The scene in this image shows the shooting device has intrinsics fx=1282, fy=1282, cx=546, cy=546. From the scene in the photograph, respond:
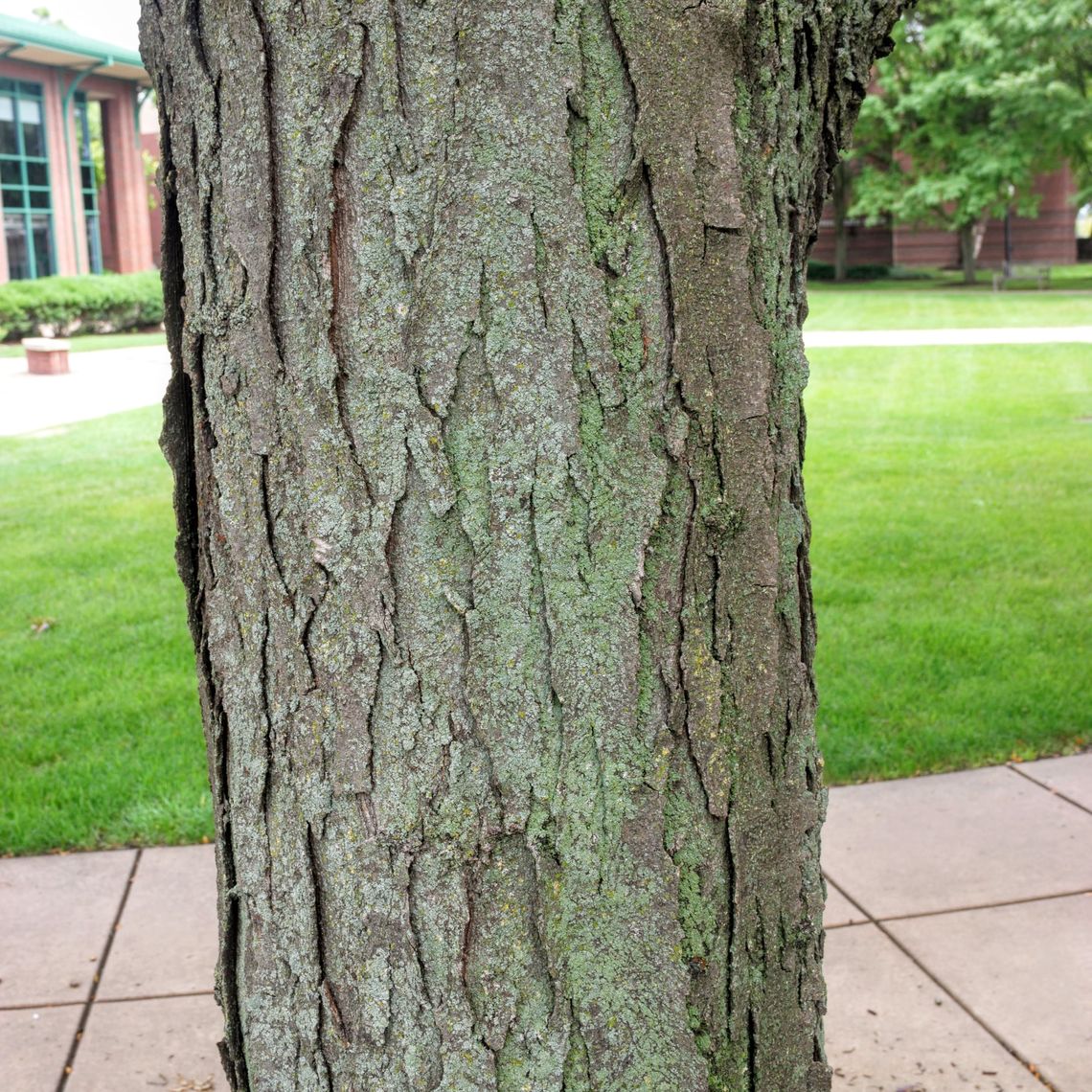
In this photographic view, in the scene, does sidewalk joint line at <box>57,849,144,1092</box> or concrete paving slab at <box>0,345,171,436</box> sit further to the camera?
concrete paving slab at <box>0,345,171,436</box>

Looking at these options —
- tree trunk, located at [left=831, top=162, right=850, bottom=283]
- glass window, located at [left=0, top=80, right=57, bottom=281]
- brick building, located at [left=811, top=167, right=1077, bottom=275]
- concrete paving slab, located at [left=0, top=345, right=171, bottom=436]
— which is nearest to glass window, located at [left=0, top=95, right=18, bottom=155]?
glass window, located at [left=0, top=80, right=57, bottom=281]

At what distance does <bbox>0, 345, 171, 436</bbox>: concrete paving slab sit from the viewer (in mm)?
12992

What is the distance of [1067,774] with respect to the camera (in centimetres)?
431

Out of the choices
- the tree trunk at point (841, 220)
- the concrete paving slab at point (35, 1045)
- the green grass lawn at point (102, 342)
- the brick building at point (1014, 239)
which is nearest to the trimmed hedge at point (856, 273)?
the tree trunk at point (841, 220)

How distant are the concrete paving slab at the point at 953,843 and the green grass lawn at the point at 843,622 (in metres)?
0.19

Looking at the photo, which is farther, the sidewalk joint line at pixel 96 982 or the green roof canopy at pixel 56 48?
the green roof canopy at pixel 56 48

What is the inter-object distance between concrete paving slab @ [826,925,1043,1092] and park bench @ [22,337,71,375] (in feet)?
51.0

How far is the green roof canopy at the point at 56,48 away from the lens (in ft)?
84.5

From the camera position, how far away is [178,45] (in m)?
1.53

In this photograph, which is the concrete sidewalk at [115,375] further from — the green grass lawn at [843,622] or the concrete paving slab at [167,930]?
the concrete paving slab at [167,930]

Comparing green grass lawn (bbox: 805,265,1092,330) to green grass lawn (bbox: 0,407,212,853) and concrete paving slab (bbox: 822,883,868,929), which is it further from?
concrete paving slab (bbox: 822,883,868,929)

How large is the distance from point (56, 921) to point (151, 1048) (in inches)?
28.9

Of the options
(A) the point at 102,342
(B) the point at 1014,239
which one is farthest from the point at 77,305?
(B) the point at 1014,239

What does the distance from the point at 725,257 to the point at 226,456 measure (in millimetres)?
655
